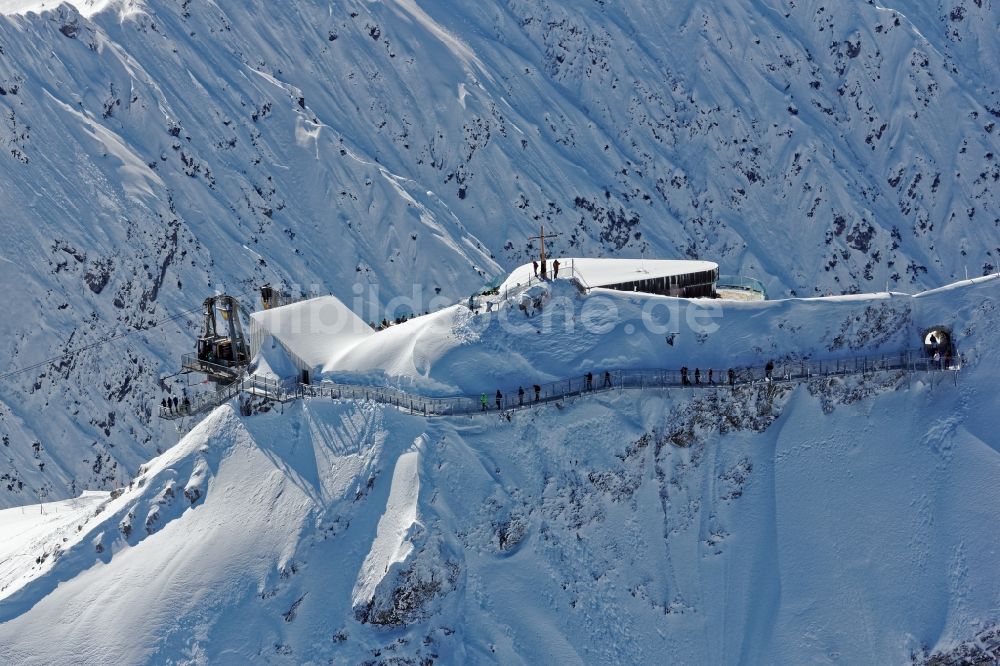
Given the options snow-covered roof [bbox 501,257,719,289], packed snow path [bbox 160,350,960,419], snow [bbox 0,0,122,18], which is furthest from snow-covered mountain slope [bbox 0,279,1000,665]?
snow [bbox 0,0,122,18]

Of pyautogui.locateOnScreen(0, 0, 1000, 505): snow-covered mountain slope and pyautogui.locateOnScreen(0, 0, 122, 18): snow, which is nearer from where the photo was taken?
pyautogui.locateOnScreen(0, 0, 1000, 505): snow-covered mountain slope

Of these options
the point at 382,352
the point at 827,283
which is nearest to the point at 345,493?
the point at 382,352

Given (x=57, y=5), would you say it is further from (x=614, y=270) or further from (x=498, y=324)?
(x=498, y=324)

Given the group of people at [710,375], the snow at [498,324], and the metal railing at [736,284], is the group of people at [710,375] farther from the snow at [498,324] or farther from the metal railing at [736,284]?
the metal railing at [736,284]

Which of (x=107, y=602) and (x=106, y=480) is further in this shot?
(x=106, y=480)

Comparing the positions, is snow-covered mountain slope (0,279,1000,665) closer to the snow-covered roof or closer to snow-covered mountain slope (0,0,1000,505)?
the snow-covered roof

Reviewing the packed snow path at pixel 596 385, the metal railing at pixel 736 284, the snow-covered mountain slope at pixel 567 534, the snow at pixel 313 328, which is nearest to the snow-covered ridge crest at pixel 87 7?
the snow at pixel 313 328

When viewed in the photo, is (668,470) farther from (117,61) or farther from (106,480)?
(117,61)
